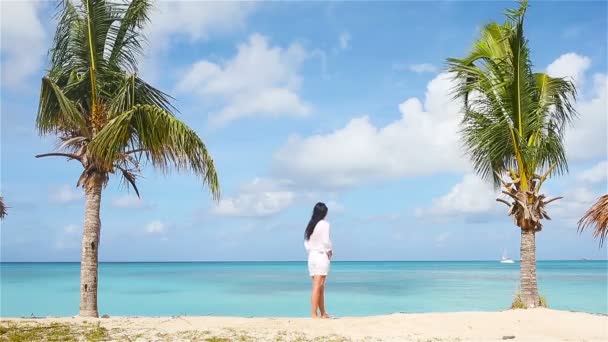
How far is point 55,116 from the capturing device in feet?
38.8

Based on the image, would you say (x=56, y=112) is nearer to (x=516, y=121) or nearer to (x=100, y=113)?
(x=100, y=113)

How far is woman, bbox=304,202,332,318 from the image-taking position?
941 centimetres

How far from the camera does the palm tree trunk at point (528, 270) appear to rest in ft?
41.8

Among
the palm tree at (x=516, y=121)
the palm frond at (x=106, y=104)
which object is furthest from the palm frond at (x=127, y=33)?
the palm tree at (x=516, y=121)

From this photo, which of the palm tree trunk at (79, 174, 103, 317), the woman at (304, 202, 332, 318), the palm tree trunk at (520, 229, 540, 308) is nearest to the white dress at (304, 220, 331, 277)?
the woman at (304, 202, 332, 318)

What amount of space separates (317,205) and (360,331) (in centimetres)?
197

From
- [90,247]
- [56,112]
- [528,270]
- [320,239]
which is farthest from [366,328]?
[56,112]

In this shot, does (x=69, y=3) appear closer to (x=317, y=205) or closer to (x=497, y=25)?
(x=317, y=205)

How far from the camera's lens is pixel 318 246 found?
947 centimetres

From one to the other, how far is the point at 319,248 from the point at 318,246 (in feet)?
0.11

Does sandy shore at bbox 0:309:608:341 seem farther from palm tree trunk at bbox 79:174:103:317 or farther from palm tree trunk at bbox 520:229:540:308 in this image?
palm tree trunk at bbox 520:229:540:308

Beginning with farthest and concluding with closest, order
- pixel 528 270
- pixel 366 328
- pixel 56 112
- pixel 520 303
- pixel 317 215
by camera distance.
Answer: pixel 520 303 < pixel 528 270 < pixel 56 112 < pixel 317 215 < pixel 366 328

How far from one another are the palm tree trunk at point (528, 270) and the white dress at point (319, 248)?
5.38 m

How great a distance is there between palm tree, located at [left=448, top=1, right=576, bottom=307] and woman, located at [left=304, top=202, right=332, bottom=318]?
5.27 meters
